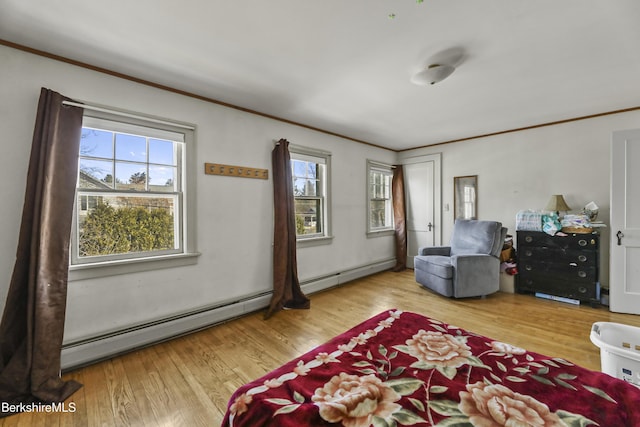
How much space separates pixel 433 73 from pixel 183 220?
2.71 meters

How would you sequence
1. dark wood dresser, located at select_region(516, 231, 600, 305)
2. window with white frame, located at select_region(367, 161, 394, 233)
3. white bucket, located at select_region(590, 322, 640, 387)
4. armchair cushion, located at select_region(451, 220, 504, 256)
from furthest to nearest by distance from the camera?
window with white frame, located at select_region(367, 161, 394, 233) → armchair cushion, located at select_region(451, 220, 504, 256) → dark wood dresser, located at select_region(516, 231, 600, 305) → white bucket, located at select_region(590, 322, 640, 387)

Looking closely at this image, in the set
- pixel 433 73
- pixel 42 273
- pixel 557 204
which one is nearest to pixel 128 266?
pixel 42 273

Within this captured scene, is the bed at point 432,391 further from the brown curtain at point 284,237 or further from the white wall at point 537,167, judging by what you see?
the white wall at point 537,167

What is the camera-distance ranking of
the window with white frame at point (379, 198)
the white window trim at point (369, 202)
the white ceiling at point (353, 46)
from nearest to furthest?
the white ceiling at point (353, 46) < the white window trim at point (369, 202) < the window with white frame at point (379, 198)

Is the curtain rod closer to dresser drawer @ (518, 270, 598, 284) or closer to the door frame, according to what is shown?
the door frame

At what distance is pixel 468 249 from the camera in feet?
12.7

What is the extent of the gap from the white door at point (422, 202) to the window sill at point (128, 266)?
4.11m

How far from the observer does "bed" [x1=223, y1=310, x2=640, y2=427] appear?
75 centimetres

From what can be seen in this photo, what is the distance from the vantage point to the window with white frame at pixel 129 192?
216cm

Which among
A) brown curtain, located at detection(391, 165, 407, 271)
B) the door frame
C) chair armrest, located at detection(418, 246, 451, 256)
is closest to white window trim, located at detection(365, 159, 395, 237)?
brown curtain, located at detection(391, 165, 407, 271)

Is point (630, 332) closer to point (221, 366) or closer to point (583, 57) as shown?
point (583, 57)

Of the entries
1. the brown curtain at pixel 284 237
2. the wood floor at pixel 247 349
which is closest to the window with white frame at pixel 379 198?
A: the wood floor at pixel 247 349

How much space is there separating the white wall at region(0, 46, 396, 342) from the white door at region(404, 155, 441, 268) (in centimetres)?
178

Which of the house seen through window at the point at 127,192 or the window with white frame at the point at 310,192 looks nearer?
the house seen through window at the point at 127,192
